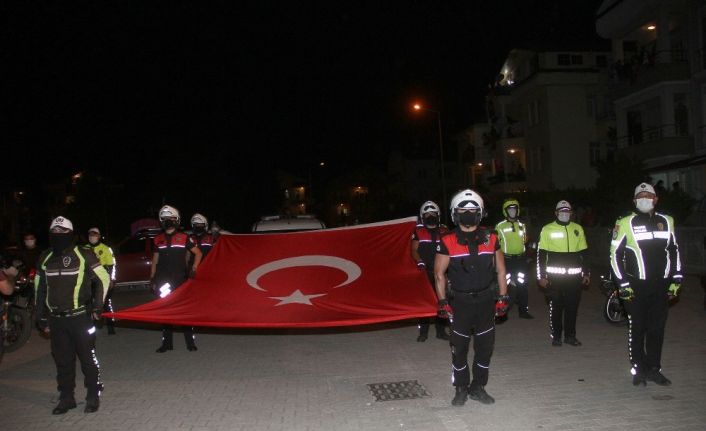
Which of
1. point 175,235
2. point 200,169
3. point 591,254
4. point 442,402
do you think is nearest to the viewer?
point 442,402

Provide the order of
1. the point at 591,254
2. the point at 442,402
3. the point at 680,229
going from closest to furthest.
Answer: the point at 442,402 < the point at 680,229 < the point at 591,254

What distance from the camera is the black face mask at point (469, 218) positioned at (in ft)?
20.4

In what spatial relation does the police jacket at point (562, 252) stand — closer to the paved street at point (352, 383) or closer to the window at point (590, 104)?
the paved street at point (352, 383)

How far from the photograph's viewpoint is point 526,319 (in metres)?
10.9

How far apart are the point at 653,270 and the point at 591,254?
15.1m

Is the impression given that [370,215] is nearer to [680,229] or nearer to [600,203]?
[600,203]

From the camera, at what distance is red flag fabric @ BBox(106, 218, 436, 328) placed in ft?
24.4

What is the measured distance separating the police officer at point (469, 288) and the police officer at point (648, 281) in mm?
1548

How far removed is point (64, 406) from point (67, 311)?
1.01m

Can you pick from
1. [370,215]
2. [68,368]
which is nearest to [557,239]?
[68,368]

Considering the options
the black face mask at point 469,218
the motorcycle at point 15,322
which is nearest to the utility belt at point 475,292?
the black face mask at point 469,218

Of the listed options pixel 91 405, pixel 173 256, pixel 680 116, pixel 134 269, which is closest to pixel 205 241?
pixel 173 256

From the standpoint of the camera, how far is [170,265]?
30.5 ft

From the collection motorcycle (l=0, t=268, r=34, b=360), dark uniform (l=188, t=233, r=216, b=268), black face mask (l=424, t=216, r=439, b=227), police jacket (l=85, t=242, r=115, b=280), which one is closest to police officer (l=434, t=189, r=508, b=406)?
black face mask (l=424, t=216, r=439, b=227)
